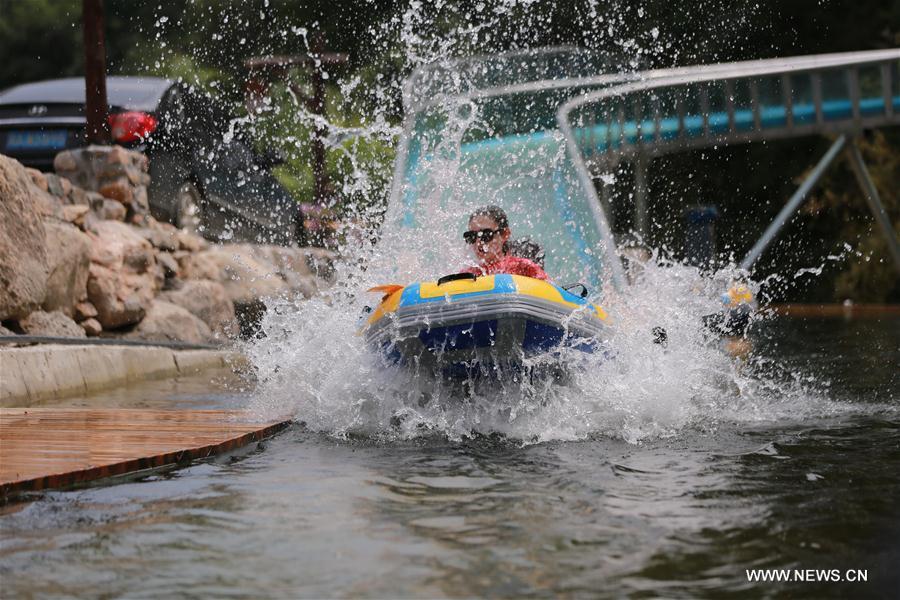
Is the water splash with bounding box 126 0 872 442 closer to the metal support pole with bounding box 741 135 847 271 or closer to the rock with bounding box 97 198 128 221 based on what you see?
the rock with bounding box 97 198 128 221

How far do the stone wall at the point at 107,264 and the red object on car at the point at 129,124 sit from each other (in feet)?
1.01

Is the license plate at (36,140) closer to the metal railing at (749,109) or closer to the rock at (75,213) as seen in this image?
the rock at (75,213)

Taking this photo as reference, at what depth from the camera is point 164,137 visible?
10695mm

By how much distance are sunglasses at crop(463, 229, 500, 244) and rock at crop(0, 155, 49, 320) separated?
103 inches

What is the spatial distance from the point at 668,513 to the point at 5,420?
317 cm

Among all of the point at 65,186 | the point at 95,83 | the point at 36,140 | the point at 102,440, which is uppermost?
the point at 95,83

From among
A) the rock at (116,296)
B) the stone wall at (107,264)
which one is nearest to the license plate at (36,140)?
the stone wall at (107,264)

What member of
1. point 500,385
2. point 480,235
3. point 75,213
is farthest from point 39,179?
point 500,385

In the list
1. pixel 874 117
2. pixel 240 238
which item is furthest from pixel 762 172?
pixel 240 238

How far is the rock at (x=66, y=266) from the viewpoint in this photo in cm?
791

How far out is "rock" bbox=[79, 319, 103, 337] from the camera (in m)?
8.60

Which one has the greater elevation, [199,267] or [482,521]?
[199,267]

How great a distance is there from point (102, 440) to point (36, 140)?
6.03m

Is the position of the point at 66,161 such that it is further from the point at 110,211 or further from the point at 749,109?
the point at 749,109
